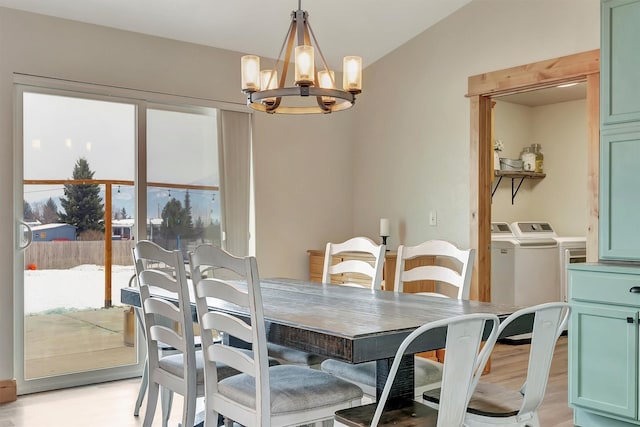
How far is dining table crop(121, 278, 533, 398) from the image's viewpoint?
1830 millimetres

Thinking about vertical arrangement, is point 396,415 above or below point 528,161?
below

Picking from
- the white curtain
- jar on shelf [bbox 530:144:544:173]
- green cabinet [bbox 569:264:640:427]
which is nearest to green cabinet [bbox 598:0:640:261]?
green cabinet [bbox 569:264:640:427]

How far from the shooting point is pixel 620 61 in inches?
130

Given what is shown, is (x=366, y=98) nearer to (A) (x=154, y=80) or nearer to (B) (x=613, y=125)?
(A) (x=154, y=80)

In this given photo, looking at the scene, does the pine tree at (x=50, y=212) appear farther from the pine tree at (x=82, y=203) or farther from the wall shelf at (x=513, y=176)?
the wall shelf at (x=513, y=176)

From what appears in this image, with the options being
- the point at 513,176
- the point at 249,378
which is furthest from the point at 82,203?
the point at 513,176

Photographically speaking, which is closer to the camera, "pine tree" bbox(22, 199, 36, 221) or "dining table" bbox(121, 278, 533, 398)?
"dining table" bbox(121, 278, 533, 398)

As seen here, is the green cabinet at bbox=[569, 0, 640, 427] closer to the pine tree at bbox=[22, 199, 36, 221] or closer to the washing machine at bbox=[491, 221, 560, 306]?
the washing machine at bbox=[491, 221, 560, 306]

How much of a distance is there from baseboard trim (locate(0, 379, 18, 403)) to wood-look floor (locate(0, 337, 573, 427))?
0.16ft

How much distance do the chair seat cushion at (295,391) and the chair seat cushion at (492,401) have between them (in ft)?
1.01

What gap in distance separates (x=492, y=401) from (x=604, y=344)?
1.37 metres

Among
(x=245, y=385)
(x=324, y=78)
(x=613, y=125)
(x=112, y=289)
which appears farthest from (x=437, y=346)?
(x=112, y=289)

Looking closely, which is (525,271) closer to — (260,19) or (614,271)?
(614,271)

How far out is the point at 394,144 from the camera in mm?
5156
